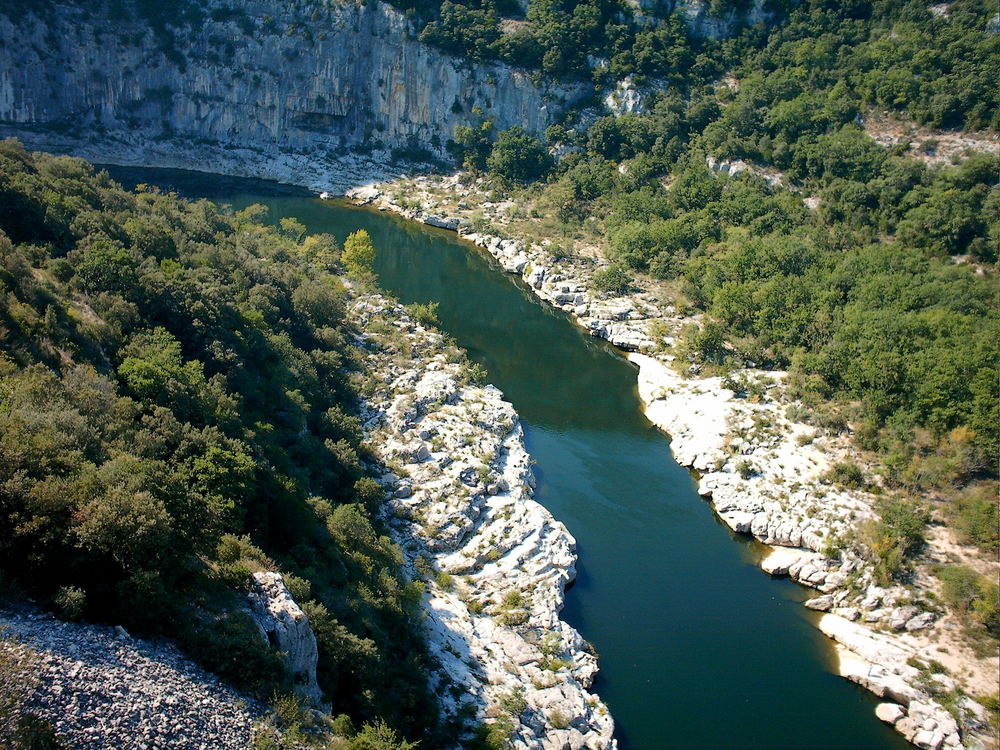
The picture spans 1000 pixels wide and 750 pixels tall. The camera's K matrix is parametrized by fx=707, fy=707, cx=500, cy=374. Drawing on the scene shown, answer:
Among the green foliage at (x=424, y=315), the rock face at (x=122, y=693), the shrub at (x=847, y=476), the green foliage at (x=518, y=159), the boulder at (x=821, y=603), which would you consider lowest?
the boulder at (x=821, y=603)

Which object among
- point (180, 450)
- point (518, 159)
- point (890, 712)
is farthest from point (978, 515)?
point (518, 159)

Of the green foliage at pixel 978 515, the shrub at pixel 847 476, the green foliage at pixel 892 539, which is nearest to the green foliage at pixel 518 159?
the shrub at pixel 847 476

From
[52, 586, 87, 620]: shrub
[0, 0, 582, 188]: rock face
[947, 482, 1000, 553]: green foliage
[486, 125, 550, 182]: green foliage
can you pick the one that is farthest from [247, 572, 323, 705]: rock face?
[0, 0, 582, 188]: rock face

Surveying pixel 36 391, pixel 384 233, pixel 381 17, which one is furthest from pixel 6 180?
pixel 381 17

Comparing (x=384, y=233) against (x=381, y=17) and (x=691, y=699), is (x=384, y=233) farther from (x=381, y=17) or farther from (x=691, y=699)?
(x=691, y=699)

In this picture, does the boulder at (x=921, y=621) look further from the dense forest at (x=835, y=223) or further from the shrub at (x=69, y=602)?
the shrub at (x=69, y=602)

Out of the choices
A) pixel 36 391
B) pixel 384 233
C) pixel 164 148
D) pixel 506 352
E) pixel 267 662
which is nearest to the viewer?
pixel 267 662

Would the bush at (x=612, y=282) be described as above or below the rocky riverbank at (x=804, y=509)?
above

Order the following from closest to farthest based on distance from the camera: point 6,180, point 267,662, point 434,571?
1. point 267,662
2. point 434,571
3. point 6,180
